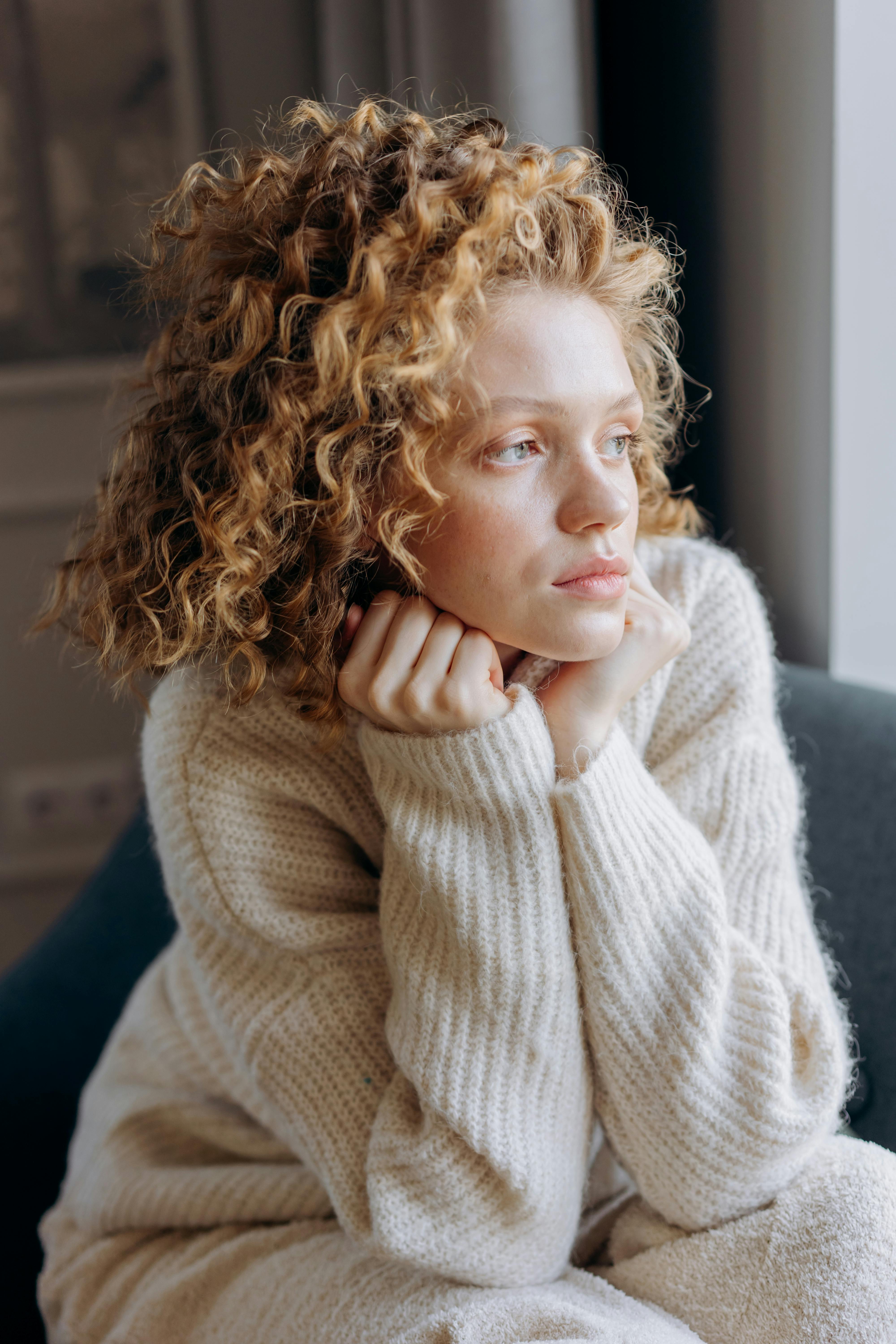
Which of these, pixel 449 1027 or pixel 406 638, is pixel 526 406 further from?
pixel 449 1027

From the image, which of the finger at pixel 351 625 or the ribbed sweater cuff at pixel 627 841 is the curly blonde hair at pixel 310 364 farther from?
the ribbed sweater cuff at pixel 627 841

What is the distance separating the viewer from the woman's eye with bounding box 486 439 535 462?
2.31ft

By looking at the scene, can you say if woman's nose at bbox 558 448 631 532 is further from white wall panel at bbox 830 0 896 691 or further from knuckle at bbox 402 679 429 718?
white wall panel at bbox 830 0 896 691

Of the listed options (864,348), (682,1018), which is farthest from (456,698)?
(864,348)

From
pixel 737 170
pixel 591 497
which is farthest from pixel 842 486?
pixel 591 497

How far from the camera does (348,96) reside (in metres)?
1.60

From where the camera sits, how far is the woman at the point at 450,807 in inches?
27.7

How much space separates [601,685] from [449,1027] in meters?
0.27

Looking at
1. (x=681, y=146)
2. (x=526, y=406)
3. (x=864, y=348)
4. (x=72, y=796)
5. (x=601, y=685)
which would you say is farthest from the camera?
(x=72, y=796)

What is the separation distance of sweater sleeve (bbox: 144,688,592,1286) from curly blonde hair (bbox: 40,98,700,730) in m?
0.12

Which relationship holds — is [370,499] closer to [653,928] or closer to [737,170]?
[653,928]

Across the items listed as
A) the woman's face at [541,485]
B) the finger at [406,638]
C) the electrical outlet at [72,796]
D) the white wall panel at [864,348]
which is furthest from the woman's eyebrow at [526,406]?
the electrical outlet at [72,796]

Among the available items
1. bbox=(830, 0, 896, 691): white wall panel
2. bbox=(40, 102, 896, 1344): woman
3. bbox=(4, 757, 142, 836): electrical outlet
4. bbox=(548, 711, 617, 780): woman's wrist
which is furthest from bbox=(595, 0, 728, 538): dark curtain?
bbox=(4, 757, 142, 836): electrical outlet

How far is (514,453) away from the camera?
71cm
